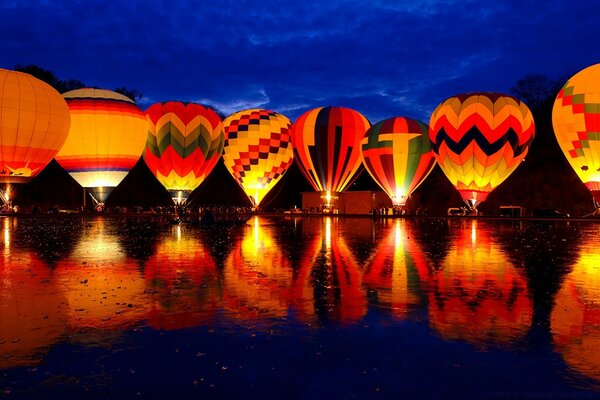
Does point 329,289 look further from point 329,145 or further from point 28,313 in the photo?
point 329,145

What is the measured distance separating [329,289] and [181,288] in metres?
2.32

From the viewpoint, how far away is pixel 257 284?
934 cm

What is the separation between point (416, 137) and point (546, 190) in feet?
47.8

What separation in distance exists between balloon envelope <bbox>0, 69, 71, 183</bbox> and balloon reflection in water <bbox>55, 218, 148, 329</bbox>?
66.1 ft

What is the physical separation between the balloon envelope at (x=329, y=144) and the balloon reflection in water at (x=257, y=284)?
28736mm

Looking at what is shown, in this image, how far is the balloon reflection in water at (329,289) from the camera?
713 cm

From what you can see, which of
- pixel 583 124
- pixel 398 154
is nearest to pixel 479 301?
pixel 583 124

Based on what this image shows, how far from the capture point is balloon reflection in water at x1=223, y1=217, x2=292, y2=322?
23.9ft

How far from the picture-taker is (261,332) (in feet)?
20.2

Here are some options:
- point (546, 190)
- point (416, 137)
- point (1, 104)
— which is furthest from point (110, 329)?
point (546, 190)

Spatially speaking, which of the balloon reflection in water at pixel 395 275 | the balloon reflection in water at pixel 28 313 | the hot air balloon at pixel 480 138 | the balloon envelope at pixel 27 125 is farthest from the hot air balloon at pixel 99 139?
the balloon reflection in water at pixel 28 313

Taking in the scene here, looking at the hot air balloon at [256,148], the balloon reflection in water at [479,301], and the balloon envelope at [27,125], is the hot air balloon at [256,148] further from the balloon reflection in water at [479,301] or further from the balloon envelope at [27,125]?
the balloon reflection in water at [479,301]

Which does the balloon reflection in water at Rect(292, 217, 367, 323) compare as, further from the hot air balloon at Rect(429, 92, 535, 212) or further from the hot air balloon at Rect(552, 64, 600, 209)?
the hot air balloon at Rect(552, 64, 600, 209)

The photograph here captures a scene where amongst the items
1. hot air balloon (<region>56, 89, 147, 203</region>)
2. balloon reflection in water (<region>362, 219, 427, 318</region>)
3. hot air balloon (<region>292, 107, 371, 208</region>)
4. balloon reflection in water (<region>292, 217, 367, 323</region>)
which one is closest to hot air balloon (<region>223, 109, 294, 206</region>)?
hot air balloon (<region>292, 107, 371, 208</region>)
